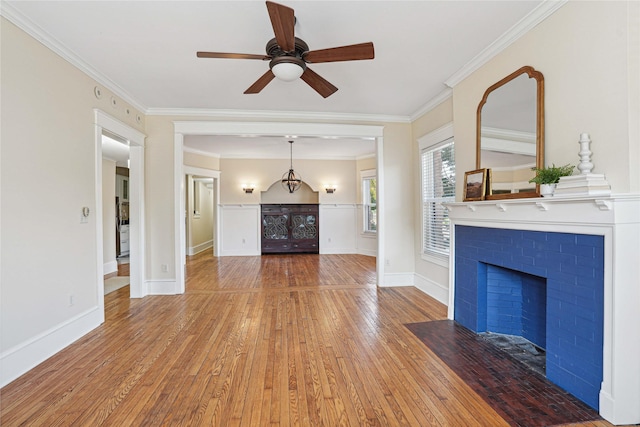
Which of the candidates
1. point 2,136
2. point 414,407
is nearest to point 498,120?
point 414,407

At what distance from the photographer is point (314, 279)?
5434 mm

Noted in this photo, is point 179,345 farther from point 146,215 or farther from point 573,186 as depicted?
point 573,186

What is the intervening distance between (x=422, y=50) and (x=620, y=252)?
7.56 feet

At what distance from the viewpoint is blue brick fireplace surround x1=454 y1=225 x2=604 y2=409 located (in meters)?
1.89

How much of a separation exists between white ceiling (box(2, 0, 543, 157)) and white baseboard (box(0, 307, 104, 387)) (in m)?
2.58

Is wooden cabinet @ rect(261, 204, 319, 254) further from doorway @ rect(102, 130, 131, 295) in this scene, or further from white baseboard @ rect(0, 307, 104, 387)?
white baseboard @ rect(0, 307, 104, 387)

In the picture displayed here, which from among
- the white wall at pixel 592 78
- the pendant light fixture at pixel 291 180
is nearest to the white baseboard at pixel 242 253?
the pendant light fixture at pixel 291 180

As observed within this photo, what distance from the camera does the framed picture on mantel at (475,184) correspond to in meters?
2.91

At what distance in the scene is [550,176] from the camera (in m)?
2.13

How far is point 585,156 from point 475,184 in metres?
1.14

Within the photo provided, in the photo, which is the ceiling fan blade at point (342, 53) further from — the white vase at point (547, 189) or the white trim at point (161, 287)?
the white trim at point (161, 287)

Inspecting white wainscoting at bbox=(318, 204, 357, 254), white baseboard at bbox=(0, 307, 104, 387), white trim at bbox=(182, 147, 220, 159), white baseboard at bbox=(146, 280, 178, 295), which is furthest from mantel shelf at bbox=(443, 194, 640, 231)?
white trim at bbox=(182, 147, 220, 159)

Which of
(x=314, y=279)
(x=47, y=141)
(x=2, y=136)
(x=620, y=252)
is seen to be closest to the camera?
(x=620, y=252)

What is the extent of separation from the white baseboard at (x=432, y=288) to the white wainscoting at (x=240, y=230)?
4.87m
